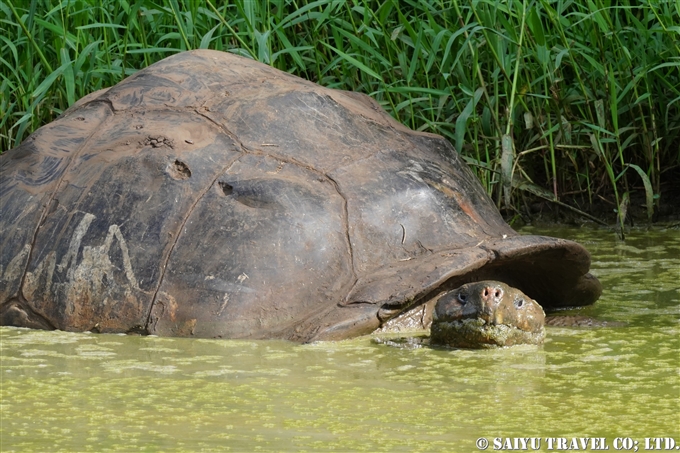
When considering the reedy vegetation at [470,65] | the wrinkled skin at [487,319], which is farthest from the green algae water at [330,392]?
the reedy vegetation at [470,65]

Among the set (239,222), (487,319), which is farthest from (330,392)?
(239,222)

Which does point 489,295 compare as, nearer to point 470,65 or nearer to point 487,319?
point 487,319

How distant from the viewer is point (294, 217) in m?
3.60

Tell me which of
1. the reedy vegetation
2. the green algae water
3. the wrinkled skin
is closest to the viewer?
the green algae water

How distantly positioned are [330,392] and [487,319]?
0.80 m

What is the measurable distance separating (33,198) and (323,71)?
204cm

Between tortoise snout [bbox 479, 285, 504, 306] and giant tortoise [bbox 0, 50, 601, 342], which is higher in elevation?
giant tortoise [bbox 0, 50, 601, 342]

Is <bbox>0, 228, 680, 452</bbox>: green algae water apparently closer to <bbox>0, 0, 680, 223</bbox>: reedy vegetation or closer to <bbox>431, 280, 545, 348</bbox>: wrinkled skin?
<bbox>431, 280, 545, 348</bbox>: wrinkled skin

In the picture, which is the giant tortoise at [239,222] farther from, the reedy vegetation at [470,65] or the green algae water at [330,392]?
the reedy vegetation at [470,65]

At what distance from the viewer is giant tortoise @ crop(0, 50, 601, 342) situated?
3504 mm

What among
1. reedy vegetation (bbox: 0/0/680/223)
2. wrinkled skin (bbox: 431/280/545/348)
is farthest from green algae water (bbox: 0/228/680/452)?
reedy vegetation (bbox: 0/0/680/223)

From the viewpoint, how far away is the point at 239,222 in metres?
3.59

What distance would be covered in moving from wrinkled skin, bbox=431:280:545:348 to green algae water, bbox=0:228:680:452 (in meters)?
0.06

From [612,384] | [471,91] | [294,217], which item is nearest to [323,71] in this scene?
[471,91]
